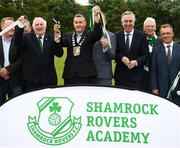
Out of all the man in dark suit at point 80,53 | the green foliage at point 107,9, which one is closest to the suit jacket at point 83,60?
the man in dark suit at point 80,53

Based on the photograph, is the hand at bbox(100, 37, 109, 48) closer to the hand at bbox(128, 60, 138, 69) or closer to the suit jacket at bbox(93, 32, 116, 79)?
the suit jacket at bbox(93, 32, 116, 79)

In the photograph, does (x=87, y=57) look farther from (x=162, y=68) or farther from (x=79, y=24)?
(x=162, y=68)

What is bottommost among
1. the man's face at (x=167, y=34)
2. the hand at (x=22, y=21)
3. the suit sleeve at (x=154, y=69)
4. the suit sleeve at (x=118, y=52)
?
the suit sleeve at (x=154, y=69)

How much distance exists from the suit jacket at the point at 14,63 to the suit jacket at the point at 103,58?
4.02ft

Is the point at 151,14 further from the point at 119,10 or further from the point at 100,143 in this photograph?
the point at 100,143

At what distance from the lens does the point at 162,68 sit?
7.23m

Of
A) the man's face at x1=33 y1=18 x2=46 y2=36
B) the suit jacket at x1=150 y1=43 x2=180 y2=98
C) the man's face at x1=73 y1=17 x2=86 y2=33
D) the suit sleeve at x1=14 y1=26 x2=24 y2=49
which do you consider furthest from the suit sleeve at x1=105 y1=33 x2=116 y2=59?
the suit sleeve at x1=14 y1=26 x2=24 y2=49

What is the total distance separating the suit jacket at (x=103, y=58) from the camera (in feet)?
23.9

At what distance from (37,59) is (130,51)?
1.51 m

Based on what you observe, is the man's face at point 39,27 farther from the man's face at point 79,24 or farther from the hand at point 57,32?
the man's face at point 79,24

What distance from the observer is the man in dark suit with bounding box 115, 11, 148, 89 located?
7.34 metres

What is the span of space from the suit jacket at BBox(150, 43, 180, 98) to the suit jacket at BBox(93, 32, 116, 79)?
687 mm

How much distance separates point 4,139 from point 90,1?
2427 inches

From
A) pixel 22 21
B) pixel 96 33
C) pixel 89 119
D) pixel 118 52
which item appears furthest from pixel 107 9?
pixel 89 119
